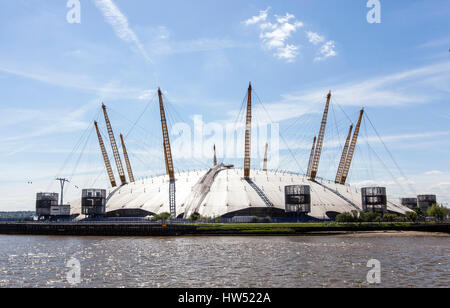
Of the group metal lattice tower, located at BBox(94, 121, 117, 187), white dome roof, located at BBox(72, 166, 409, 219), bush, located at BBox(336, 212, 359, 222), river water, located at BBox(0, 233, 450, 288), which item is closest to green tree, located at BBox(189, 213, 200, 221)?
white dome roof, located at BBox(72, 166, 409, 219)

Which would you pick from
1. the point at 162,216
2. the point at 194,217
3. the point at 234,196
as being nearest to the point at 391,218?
the point at 234,196

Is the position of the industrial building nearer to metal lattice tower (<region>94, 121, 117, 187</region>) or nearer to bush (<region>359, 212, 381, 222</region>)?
bush (<region>359, 212, 381, 222</region>)

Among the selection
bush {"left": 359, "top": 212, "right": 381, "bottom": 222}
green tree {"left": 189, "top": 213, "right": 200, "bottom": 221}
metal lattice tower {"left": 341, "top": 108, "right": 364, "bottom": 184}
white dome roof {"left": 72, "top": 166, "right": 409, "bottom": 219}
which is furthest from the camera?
metal lattice tower {"left": 341, "top": 108, "right": 364, "bottom": 184}

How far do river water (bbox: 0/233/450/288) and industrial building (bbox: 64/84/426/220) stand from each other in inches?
2013

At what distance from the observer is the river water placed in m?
38.0

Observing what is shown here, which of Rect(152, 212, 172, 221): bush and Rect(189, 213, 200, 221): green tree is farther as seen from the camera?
Rect(152, 212, 172, 221): bush

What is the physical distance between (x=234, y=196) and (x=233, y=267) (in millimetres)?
75714

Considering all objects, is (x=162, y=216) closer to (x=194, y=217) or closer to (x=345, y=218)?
(x=194, y=217)

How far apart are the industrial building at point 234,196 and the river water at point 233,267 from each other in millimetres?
51134

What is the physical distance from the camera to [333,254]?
56562 millimetres

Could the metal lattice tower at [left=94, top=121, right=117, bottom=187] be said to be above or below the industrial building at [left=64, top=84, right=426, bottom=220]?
above

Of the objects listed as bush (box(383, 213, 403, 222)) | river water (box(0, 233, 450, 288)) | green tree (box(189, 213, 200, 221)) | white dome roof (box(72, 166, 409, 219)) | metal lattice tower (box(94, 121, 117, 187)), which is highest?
metal lattice tower (box(94, 121, 117, 187))

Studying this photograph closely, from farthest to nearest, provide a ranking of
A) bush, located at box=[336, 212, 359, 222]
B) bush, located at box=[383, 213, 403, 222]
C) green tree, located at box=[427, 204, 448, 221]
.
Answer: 1. green tree, located at box=[427, 204, 448, 221]
2. bush, located at box=[383, 213, 403, 222]
3. bush, located at box=[336, 212, 359, 222]
